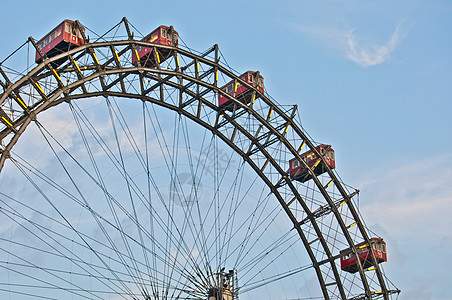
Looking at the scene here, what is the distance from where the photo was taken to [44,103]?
103 feet

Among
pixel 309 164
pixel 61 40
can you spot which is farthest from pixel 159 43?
pixel 309 164

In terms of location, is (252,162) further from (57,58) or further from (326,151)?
(57,58)

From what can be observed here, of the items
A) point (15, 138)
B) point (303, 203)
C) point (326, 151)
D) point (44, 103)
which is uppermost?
point (326, 151)

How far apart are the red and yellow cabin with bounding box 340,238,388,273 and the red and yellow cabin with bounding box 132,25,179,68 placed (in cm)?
2056

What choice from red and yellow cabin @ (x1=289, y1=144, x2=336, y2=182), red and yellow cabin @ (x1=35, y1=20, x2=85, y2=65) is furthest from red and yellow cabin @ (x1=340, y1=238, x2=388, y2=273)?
red and yellow cabin @ (x1=35, y1=20, x2=85, y2=65)

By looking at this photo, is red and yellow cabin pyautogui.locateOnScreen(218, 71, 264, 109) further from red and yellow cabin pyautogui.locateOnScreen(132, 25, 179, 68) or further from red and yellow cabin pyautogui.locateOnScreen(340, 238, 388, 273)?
red and yellow cabin pyautogui.locateOnScreen(340, 238, 388, 273)

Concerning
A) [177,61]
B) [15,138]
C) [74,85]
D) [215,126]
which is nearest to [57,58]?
[74,85]

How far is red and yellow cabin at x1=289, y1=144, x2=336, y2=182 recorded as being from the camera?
45.7 m

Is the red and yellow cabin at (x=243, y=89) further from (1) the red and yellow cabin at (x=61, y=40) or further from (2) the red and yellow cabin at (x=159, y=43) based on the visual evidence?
(1) the red and yellow cabin at (x=61, y=40)

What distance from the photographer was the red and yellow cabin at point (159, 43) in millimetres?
36500

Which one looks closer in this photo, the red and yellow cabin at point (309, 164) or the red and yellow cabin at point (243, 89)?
the red and yellow cabin at point (243, 89)

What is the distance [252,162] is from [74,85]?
608 inches

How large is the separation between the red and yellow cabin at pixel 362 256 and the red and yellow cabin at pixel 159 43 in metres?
20.6

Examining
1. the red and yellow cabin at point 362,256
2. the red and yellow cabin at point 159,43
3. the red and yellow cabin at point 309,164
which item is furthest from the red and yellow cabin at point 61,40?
the red and yellow cabin at point 362,256
